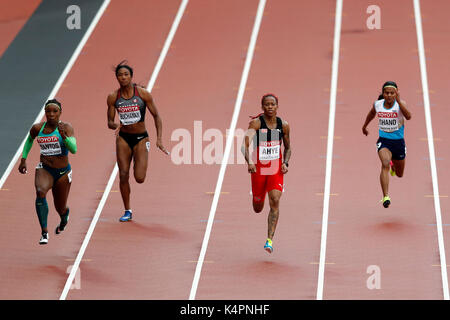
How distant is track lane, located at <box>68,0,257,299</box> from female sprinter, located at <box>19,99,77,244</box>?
2.79ft

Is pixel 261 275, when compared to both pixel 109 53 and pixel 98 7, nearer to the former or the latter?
pixel 109 53

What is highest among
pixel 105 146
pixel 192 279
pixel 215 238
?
pixel 105 146

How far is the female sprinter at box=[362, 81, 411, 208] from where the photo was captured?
41.4ft

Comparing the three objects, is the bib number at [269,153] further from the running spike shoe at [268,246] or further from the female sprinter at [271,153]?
the running spike shoe at [268,246]

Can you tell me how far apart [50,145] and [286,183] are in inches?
147

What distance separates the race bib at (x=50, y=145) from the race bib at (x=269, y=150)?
2282 mm

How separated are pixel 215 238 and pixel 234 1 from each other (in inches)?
339

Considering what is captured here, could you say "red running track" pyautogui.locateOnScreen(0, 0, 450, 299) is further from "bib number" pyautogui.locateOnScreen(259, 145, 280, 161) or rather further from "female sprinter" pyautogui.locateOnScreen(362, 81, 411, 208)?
"bib number" pyautogui.locateOnScreen(259, 145, 280, 161)

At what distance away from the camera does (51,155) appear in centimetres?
1176

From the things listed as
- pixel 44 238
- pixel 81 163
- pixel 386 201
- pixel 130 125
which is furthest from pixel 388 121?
pixel 81 163

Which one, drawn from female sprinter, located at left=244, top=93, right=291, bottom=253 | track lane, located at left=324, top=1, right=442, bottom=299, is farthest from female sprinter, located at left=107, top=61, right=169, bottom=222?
track lane, located at left=324, top=1, right=442, bottom=299

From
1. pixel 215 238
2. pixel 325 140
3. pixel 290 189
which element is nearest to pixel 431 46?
pixel 325 140

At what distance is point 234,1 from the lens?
66.3 ft

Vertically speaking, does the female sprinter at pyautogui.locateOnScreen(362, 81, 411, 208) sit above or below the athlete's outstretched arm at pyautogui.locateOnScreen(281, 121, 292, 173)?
above
